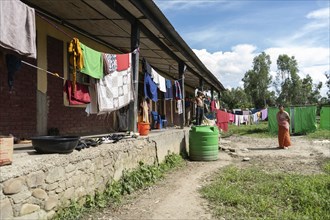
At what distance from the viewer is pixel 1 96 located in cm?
663

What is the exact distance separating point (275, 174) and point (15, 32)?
6357 mm

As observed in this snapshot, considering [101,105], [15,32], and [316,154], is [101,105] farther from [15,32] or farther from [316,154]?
[316,154]

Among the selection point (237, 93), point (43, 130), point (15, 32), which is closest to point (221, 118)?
point (43, 130)

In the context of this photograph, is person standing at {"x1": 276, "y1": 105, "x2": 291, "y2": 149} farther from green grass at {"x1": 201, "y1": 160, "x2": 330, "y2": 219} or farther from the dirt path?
green grass at {"x1": 201, "y1": 160, "x2": 330, "y2": 219}

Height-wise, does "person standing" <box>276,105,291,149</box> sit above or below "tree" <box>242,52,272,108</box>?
below

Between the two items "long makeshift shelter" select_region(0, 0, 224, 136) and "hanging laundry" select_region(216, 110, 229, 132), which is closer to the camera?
"long makeshift shelter" select_region(0, 0, 224, 136)

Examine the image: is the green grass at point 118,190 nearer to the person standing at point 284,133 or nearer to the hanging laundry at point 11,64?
the hanging laundry at point 11,64

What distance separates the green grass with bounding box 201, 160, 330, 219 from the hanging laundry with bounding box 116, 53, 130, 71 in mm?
3022

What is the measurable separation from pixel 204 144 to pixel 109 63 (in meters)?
4.68

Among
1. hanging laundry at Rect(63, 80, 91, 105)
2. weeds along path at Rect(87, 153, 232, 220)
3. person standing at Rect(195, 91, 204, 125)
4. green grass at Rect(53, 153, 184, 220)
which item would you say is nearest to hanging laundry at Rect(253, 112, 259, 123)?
person standing at Rect(195, 91, 204, 125)

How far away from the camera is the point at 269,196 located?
615 cm

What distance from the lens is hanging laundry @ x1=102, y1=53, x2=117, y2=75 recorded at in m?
6.82

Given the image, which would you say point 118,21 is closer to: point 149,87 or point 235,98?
point 149,87

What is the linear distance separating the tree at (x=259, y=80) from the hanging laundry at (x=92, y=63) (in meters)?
55.0
